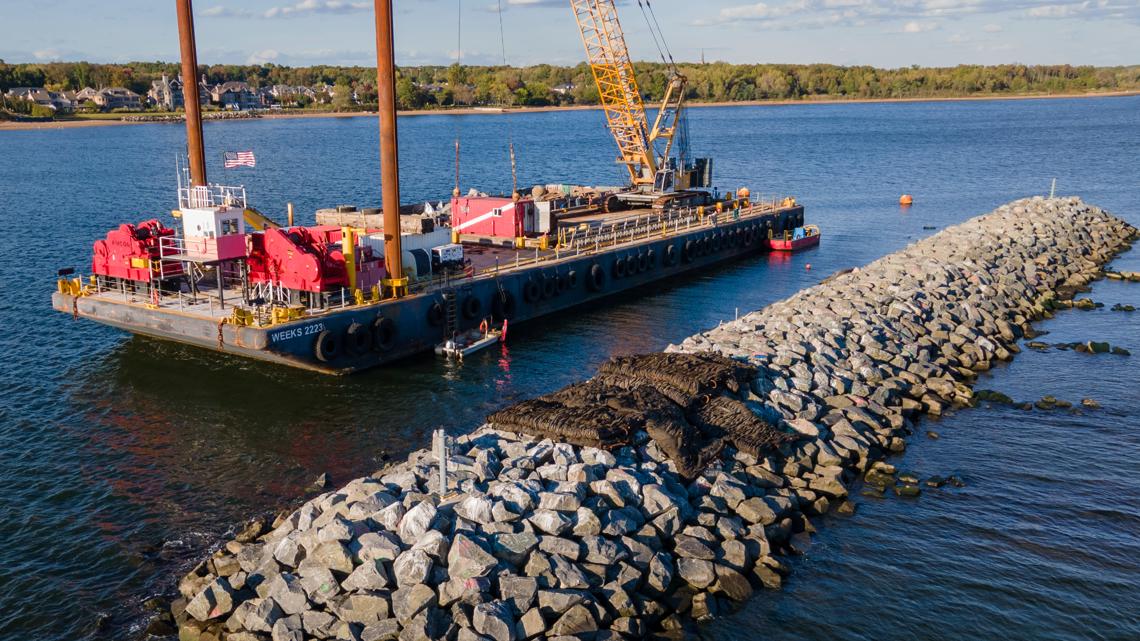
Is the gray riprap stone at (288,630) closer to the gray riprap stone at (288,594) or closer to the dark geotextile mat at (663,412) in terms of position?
the gray riprap stone at (288,594)

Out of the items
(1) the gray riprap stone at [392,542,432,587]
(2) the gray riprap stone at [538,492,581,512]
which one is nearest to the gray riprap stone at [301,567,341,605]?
(1) the gray riprap stone at [392,542,432,587]

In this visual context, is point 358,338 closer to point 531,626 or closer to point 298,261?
point 298,261

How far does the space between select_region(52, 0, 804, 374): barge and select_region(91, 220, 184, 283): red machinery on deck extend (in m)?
0.05

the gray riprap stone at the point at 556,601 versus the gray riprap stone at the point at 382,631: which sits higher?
the gray riprap stone at the point at 556,601

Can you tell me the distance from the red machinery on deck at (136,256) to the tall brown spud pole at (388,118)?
724 cm

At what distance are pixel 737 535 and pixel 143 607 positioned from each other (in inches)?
410

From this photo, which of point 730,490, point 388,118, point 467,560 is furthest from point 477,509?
point 388,118

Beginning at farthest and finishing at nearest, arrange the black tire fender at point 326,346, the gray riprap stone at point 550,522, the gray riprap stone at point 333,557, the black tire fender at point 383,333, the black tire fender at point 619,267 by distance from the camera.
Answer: the black tire fender at point 619,267
the black tire fender at point 383,333
the black tire fender at point 326,346
the gray riprap stone at point 550,522
the gray riprap stone at point 333,557

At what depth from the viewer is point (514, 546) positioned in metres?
14.1

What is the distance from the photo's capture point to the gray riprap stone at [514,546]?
1402 cm

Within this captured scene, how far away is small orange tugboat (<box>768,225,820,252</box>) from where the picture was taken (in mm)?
52719

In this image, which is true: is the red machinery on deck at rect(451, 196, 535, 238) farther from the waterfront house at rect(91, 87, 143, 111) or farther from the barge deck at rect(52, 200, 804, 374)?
the waterfront house at rect(91, 87, 143, 111)

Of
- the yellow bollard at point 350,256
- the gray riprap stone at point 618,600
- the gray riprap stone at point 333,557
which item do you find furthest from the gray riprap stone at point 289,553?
the yellow bollard at point 350,256

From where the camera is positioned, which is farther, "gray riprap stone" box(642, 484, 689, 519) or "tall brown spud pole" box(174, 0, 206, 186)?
"tall brown spud pole" box(174, 0, 206, 186)
